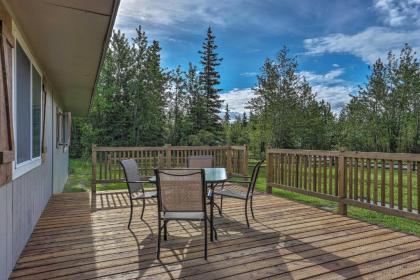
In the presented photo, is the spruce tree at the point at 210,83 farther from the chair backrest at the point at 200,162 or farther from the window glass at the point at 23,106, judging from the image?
the window glass at the point at 23,106

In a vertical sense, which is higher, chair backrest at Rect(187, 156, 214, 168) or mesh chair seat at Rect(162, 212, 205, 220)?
chair backrest at Rect(187, 156, 214, 168)

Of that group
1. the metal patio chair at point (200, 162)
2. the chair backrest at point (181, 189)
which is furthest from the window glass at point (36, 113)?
the metal patio chair at point (200, 162)

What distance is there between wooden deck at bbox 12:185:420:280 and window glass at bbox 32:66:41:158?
106 centimetres

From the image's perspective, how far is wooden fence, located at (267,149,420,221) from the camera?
12.3 ft

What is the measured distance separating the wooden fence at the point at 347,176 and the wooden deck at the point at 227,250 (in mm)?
372

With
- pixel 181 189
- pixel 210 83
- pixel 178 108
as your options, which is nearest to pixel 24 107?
pixel 181 189

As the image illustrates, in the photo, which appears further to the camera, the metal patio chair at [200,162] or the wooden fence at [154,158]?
the wooden fence at [154,158]

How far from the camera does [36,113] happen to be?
4039mm

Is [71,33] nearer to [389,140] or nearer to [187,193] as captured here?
[187,193]

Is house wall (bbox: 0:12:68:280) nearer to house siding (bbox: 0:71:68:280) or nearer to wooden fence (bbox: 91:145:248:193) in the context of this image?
house siding (bbox: 0:71:68:280)

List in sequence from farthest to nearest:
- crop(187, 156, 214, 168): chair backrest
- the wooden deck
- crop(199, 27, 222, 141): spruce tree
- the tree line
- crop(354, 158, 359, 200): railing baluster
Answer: crop(199, 27, 222, 141): spruce tree
the tree line
crop(187, 156, 214, 168): chair backrest
crop(354, 158, 359, 200): railing baluster
the wooden deck

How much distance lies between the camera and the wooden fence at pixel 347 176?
374 centimetres

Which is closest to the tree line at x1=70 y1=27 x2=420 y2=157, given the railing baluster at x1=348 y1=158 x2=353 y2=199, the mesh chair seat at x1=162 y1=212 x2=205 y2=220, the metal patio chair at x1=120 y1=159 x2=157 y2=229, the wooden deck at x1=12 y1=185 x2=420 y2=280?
the railing baluster at x1=348 y1=158 x2=353 y2=199

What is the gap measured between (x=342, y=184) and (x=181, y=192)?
2962 mm
